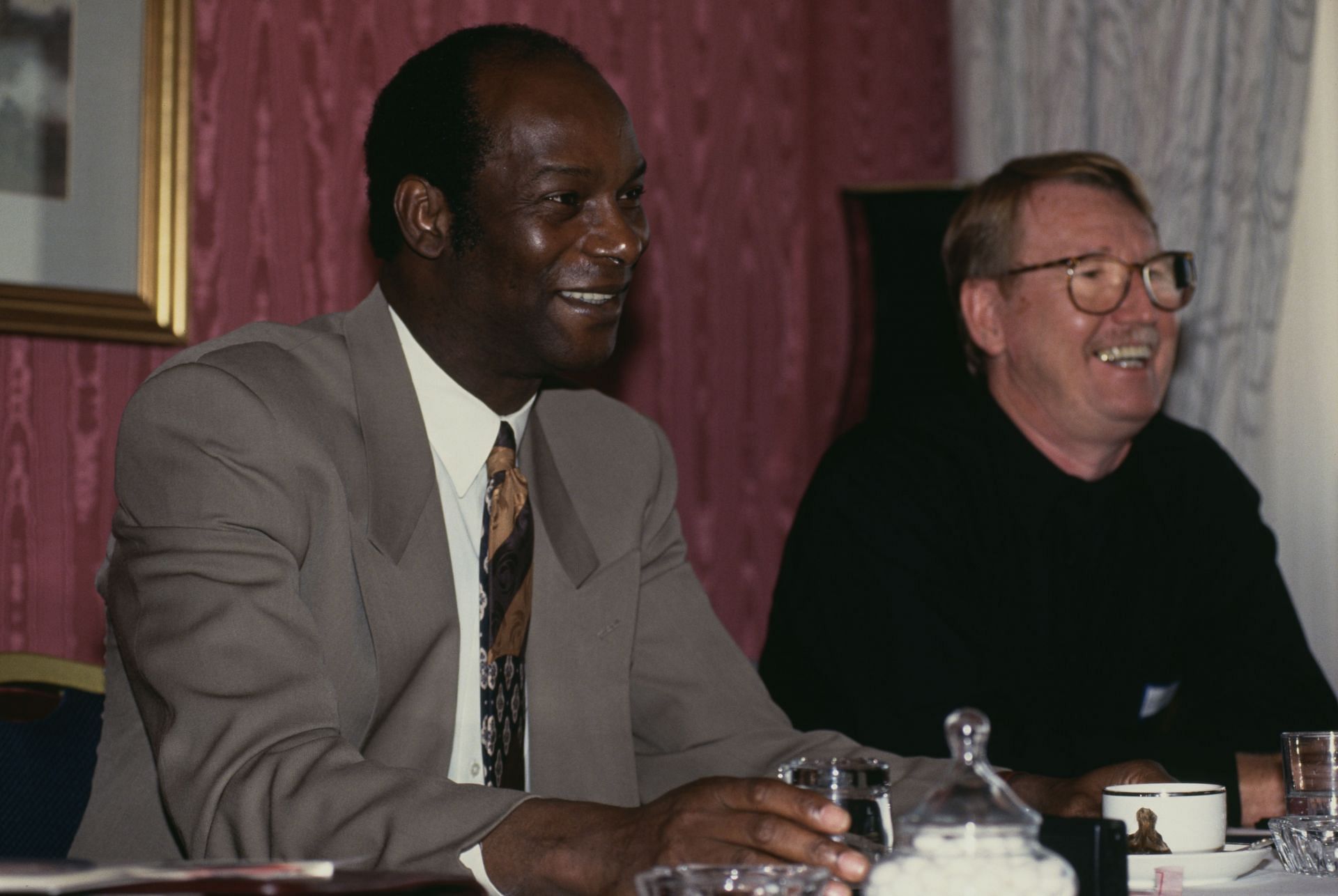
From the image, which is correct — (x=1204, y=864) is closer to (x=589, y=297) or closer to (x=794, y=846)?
(x=794, y=846)

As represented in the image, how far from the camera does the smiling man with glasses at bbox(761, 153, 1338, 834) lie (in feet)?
8.21

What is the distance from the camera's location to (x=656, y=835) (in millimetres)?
1240

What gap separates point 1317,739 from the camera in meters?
1.57

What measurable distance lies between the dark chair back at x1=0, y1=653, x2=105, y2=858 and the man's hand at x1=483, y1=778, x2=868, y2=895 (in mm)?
776

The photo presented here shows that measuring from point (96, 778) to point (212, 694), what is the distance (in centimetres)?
45

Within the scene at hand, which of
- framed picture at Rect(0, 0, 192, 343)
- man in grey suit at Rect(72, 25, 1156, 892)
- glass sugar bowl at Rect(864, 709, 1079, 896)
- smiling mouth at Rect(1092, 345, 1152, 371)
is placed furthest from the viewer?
smiling mouth at Rect(1092, 345, 1152, 371)

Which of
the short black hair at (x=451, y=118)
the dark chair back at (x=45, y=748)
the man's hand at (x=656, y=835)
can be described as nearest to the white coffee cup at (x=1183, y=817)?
the man's hand at (x=656, y=835)

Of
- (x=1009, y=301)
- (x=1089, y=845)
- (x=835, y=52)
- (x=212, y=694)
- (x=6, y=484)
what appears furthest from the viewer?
(x=835, y=52)

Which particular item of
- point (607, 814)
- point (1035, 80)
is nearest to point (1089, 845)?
point (607, 814)

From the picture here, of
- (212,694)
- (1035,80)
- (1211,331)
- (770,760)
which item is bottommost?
(770,760)

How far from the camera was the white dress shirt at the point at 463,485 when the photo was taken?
1864 mm

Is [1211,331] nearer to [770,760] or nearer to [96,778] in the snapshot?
[770,760]

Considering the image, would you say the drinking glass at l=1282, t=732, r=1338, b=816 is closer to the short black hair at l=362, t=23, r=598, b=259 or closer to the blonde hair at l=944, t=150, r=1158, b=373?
the short black hair at l=362, t=23, r=598, b=259

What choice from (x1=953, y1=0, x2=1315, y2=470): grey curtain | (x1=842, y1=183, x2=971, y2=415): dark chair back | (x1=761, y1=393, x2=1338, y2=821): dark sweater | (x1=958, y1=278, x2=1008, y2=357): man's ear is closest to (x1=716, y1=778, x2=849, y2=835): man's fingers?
(x1=761, y1=393, x2=1338, y2=821): dark sweater
